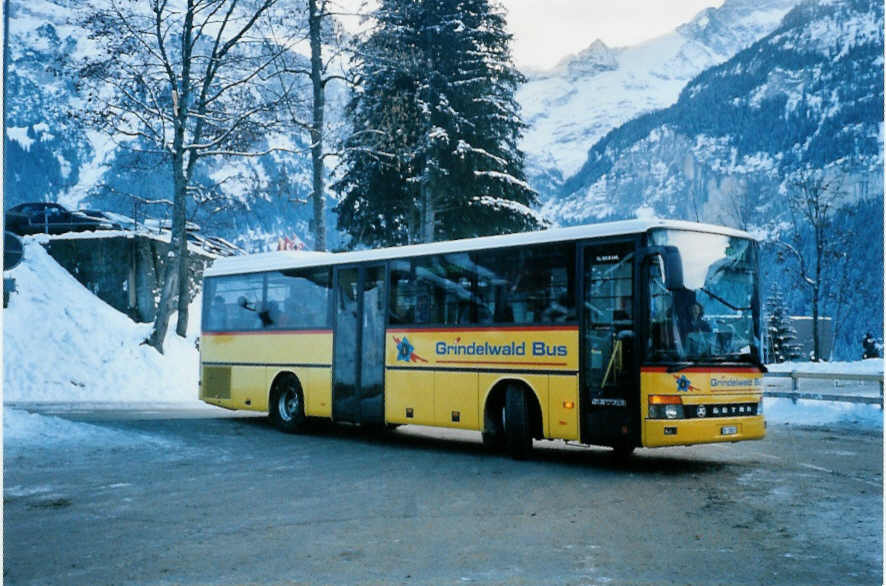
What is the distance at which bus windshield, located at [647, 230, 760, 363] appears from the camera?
→ 38.4 feet

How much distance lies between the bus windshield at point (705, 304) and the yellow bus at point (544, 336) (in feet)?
0.06

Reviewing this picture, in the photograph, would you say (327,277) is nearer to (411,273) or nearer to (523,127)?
(411,273)

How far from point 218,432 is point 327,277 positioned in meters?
3.22

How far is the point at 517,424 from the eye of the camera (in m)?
13.3

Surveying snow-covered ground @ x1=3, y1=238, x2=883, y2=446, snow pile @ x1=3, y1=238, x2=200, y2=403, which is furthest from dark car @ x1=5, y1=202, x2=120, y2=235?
snow pile @ x1=3, y1=238, x2=200, y2=403

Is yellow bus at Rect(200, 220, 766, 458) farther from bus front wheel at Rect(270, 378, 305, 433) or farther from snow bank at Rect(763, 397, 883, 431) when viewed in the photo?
snow bank at Rect(763, 397, 883, 431)

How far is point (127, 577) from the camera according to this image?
6711 millimetres

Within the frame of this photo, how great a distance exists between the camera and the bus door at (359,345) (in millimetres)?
15680

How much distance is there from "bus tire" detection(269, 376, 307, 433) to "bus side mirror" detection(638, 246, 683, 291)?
25.3 ft

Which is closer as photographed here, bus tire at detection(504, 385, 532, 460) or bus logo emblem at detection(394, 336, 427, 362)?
bus tire at detection(504, 385, 532, 460)

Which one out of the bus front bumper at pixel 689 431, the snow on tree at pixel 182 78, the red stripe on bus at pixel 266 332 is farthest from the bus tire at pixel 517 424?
the snow on tree at pixel 182 78

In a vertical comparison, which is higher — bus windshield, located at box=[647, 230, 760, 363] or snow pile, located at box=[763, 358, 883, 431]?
bus windshield, located at box=[647, 230, 760, 363]

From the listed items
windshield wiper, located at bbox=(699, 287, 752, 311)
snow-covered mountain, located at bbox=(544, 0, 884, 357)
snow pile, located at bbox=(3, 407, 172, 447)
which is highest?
snow-covered mountain, located at bbox=(544, 0, 884, 357)

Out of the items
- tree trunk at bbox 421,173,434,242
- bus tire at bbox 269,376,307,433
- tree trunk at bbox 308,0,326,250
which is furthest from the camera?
tree trunk at bbox 421,173,434,242
